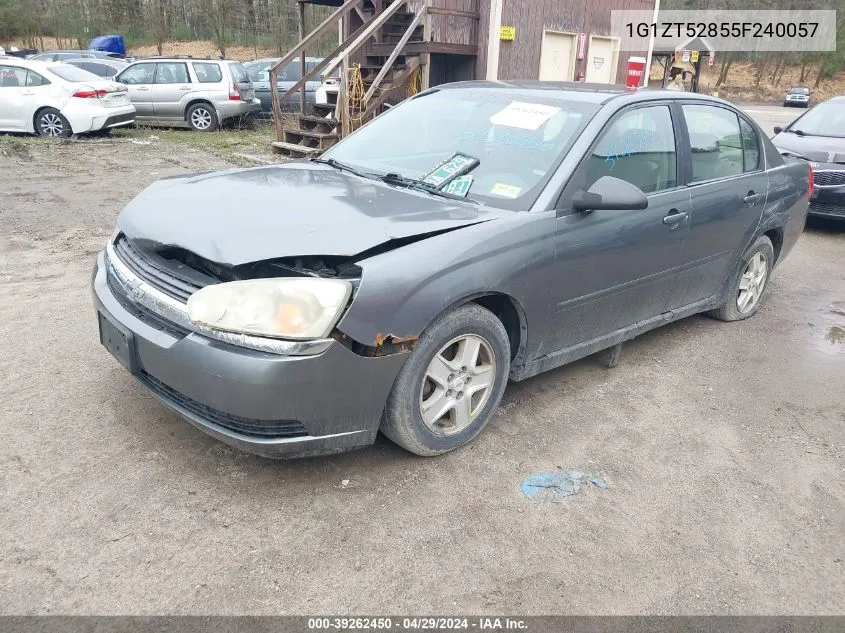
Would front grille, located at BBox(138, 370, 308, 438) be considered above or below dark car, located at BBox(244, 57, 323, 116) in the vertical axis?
below

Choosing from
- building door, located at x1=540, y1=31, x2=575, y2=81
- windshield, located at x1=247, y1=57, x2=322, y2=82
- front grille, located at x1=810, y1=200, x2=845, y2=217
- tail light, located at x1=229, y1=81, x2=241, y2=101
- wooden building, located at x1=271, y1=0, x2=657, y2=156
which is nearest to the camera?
front grille, located at x1=810, y1=200, x2=845, y2=217

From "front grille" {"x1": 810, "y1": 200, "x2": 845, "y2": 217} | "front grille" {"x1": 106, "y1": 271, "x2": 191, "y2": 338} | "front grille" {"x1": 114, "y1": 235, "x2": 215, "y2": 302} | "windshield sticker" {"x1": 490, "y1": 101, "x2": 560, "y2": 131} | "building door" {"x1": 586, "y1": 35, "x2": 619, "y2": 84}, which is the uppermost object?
"building door" {"x1": 586, "y1": 35, "x2": 619, "y2": 84}

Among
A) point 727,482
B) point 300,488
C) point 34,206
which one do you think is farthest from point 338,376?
point 34,206

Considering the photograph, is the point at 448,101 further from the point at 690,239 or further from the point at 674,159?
the point at 690,239

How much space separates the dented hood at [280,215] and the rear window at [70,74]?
34.5 ft

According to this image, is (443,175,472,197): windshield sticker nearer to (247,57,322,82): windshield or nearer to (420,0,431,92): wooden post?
(420,0,431,92): wooden post

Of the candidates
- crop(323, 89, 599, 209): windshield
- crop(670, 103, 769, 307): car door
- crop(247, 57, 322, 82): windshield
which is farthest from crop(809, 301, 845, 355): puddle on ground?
crop(247, 57, 322, 82): windshield

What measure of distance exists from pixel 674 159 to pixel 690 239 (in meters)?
0.49

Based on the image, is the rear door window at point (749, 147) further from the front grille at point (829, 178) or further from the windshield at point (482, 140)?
the front grille at point (829, 178)

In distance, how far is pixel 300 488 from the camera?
276 centimetres

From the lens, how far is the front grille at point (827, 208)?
791 cm

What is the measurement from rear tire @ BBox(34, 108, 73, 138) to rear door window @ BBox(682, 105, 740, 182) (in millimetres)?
11653

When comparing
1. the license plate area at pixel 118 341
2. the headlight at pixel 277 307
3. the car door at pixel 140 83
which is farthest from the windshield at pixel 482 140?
the car door at pixel 140 83

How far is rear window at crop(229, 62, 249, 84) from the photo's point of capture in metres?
14.2
